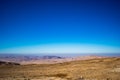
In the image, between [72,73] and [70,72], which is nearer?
[72,73]

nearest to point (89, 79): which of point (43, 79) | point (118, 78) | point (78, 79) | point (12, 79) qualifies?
point (78, 79)

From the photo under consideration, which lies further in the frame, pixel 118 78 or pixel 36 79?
pixel 36 79

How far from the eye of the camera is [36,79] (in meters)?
24.7

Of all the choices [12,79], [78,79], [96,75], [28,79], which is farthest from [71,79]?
[12,79]

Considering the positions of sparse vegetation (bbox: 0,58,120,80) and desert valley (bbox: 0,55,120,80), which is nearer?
sparse vegetation (bbox: 0,58,120,80)

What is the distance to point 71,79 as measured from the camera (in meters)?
23.7

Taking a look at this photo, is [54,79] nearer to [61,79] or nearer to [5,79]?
[61,79]

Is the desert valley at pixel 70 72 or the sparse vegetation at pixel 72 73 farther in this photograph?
the desert valley at pixel 70 72

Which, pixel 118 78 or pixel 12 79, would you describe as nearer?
pixel 118 78

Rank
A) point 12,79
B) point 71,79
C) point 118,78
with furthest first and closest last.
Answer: point 12,79, point 71,79, point 118,78

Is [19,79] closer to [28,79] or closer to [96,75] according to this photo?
[28,79]

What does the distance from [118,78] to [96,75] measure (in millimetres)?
3266

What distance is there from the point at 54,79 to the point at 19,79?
4.87 meters

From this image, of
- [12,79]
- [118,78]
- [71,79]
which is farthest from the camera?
[12,79]
